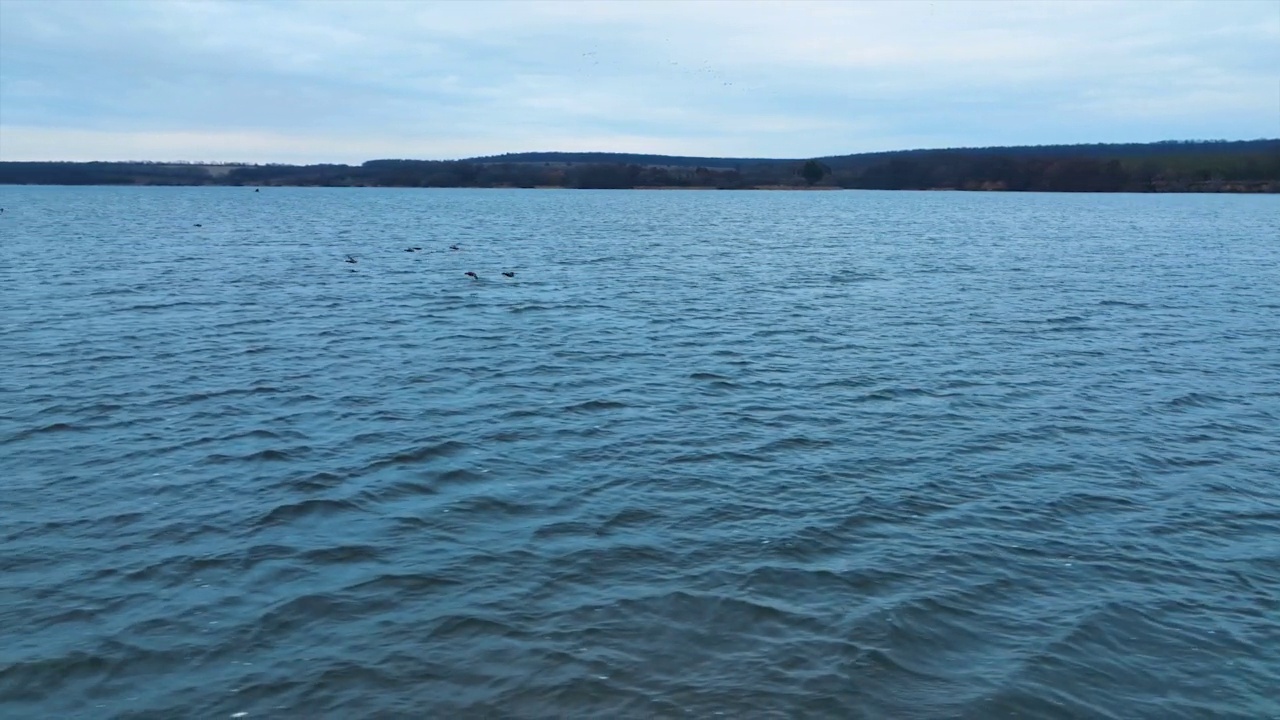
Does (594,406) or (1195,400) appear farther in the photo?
(1195,400)

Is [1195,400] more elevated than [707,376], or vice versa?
[707,376]

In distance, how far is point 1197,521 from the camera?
16734 millimetres

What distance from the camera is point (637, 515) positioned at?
16.8 m

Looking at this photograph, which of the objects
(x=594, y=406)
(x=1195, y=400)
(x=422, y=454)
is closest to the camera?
(x=422, y=454)

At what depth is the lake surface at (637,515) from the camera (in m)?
11.7

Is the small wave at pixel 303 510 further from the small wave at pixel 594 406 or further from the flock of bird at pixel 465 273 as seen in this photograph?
the flock of bird at pixel 465 273

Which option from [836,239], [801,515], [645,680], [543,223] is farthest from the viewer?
[543,223]

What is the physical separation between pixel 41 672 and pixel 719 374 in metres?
19.0

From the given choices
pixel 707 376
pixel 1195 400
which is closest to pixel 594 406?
pixel 707 376

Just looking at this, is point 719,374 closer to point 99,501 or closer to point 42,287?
point 99,501

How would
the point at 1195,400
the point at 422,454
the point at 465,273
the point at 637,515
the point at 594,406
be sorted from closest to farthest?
the point at 637,515
the point at 422,454
the point at 594,406
the point at 1195,400
the point at 465,273

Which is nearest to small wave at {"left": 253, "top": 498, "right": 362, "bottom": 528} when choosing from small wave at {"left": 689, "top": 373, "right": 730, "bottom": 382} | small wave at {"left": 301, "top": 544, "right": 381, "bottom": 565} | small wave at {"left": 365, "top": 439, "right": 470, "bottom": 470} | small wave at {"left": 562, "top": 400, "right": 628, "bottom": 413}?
small wave at {"left": 301, "top": 544, "right": 381, "bottom": 565}

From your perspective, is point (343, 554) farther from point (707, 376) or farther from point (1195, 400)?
point (1195, 400)

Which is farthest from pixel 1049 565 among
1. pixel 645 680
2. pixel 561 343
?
pixel 561 343
